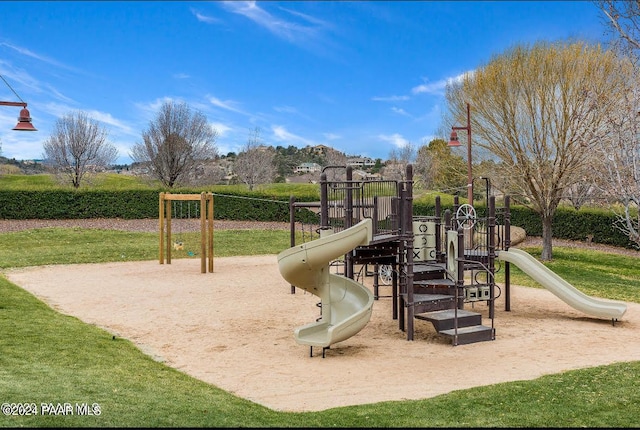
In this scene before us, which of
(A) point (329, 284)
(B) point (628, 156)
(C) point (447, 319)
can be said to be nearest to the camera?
(A) point (329, 284)

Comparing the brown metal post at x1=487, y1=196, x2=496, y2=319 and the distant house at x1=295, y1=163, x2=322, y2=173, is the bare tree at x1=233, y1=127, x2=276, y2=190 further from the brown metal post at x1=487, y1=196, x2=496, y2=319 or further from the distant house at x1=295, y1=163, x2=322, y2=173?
the brown metal post at x1=487, y1=196, x2=496, y2=319

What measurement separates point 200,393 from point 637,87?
10578mm

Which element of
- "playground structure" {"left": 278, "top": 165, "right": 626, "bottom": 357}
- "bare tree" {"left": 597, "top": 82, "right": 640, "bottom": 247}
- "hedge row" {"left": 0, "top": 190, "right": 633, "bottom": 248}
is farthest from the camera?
"hedge row" {"left": 0, "top": 190, "right": 633, "bottom": 248}

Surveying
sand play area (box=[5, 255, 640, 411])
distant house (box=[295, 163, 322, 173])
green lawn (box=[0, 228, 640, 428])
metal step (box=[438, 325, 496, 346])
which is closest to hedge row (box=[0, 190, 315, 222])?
sand play area (box=[5, 255, 640, 411])

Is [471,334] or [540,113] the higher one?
[540,113]

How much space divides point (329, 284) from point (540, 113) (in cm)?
1376

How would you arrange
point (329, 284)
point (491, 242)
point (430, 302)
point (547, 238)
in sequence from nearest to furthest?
point (329, 284), point (430, 302), point (491, 242), point (547, 238)

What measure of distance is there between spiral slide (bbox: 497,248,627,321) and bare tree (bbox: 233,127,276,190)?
32632mm

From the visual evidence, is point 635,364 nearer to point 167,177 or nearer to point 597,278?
point 597,278

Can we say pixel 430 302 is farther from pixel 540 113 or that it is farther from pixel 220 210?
pixel 220 210

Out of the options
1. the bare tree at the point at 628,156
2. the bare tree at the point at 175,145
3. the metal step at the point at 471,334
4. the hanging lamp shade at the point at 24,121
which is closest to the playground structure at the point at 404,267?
the metal step at the point at 471,334

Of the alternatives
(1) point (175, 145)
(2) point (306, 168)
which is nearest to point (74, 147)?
(1) point (175, 145)

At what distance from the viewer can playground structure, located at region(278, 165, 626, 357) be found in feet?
30.0

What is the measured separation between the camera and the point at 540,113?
2045 centimetres
